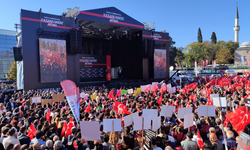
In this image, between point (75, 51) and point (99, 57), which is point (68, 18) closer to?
point (75, 51)

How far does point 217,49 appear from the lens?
188 feet

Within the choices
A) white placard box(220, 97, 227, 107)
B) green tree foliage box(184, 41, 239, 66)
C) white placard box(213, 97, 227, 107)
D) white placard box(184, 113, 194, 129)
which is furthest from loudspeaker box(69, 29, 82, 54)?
green tree foliage box(184, 41, 239, 66)

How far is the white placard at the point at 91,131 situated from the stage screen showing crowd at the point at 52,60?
15.7 meters

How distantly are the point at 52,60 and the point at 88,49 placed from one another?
1108cm

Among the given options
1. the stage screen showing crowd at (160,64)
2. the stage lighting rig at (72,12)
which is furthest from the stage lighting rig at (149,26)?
the stage lighting rig at (72,12)

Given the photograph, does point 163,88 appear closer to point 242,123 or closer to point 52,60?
point 242,123

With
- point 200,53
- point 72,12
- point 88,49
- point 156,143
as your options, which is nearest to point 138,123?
point 156,143

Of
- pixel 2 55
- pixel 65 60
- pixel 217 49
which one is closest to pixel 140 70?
pixel 65 60

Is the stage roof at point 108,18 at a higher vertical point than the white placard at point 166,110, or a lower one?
higher

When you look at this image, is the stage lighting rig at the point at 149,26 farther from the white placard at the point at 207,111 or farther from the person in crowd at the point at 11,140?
the person in crowd at the point at 11,140

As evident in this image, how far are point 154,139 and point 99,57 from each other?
78.4ft

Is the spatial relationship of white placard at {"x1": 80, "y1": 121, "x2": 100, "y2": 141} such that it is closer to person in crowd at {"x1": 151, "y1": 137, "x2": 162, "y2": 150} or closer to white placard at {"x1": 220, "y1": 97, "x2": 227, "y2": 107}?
person in crowd at {"x1": 151, "y1": 137, "x2": 162, "y2": 150}

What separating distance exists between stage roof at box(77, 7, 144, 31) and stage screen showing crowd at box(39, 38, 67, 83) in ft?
12.4

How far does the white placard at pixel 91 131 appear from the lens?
12.7ft
